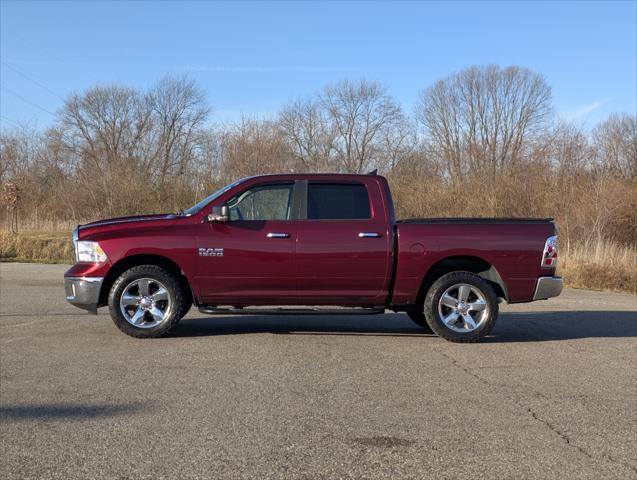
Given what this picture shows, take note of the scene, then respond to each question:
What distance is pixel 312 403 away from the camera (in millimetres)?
5102

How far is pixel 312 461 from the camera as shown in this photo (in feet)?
12.8

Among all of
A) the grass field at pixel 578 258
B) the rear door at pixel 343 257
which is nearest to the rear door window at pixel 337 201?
the rear door at pixel 343 257

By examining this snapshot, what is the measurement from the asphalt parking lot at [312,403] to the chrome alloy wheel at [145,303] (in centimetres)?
31

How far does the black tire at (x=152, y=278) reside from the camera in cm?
748

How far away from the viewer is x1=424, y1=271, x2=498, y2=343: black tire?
25.1 feet

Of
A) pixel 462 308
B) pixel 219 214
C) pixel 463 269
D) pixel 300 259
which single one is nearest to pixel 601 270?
pixel 463 269

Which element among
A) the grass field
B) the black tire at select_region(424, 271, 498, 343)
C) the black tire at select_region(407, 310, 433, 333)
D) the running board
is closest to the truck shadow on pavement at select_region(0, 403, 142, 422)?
the running board

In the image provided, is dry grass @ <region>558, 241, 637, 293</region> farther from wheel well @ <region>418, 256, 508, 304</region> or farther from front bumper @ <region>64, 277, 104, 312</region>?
front bumper @ <region>64, 277, 104, 312</region>

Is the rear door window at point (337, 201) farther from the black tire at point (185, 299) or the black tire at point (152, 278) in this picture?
the black tire at point (152, 278)

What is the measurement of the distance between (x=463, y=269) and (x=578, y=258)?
11.2 meters

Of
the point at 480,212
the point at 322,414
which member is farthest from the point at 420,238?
the point at 480,212

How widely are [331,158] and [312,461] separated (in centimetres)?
4156

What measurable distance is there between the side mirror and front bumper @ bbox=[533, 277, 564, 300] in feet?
12.8

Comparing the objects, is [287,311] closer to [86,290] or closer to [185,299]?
[185,299]
